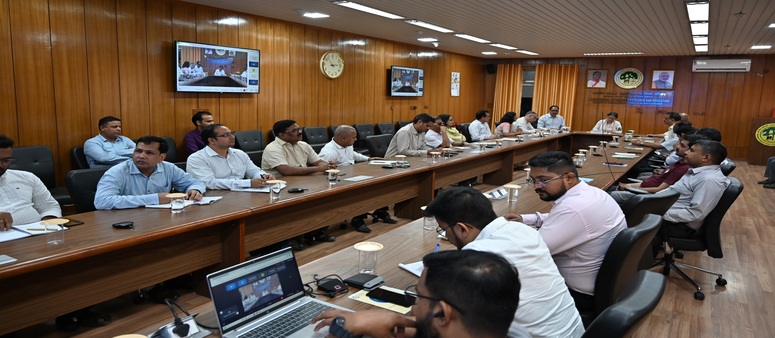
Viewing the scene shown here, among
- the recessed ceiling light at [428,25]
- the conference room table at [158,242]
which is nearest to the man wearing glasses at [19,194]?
the conference room table at [158,242]

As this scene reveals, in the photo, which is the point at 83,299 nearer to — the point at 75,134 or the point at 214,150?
the point at 214,150

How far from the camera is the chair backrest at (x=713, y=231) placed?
3.51m

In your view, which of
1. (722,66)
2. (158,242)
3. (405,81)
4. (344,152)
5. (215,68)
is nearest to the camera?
(158,242)

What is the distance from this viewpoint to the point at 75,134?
16.8 ft

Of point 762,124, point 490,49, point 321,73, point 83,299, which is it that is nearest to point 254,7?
point 321,73

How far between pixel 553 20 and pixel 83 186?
18.4 ft

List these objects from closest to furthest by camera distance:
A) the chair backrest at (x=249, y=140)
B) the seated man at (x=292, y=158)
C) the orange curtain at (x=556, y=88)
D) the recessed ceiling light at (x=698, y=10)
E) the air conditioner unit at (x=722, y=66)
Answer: the seated man at (x=292, y=158)
the recessed ceiling light at (x=698, y=10)
the chair backrest at (x=249, y=140)
the air conditioner unit at (x=722, y=66)
the orange curtain at (x=556, y=88)

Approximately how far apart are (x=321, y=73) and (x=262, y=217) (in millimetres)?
5003

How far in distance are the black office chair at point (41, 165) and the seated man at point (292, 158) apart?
1723 mm

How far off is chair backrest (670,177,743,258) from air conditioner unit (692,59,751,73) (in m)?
8.94

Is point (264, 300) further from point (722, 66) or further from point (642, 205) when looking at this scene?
point (722, 66)

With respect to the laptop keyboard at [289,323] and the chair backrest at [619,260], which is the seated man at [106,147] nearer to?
the laptop keyboard at [289,323]

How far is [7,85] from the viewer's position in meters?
4.55

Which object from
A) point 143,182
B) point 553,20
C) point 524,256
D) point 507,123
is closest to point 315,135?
point 553,20
